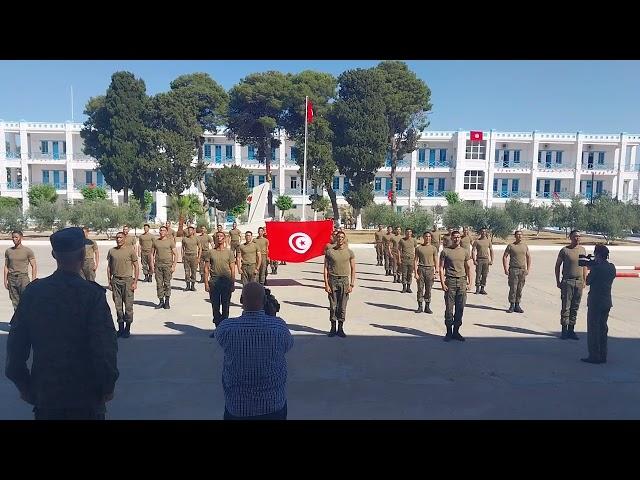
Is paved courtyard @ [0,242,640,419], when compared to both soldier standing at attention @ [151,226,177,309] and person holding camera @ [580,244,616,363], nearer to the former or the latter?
person holding camera @ [580,244,616,363]

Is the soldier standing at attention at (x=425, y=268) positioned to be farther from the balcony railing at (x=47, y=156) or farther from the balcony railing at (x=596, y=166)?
the balcony railing at (x=596, y=166)

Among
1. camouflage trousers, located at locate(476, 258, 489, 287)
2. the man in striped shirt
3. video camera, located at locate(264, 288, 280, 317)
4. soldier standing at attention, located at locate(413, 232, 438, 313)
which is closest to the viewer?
the man in striped shirt

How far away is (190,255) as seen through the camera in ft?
43.5

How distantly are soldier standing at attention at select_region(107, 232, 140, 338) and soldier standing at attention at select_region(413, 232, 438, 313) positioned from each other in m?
5.95

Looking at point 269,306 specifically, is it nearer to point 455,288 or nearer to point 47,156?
point 455,288

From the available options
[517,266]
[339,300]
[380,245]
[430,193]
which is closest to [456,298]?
[339,300]

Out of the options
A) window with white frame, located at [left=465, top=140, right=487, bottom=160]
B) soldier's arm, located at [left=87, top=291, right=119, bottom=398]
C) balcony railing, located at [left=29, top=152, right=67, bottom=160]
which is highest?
window with white frame, located at [left=465, top=140, right=487, bottom=160]

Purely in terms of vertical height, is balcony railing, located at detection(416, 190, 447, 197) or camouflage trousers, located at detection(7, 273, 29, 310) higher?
balcony railing, located at detection(416, 190, 447, 197)

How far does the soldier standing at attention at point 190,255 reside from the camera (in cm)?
1327

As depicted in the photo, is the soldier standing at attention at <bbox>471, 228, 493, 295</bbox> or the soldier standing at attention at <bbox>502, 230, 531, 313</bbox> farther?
the soldier standing at attention at <bbox>471, 228, 493, 295</bbox>

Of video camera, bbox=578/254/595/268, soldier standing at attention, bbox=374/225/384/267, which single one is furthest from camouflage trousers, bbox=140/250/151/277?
video camera, bbox=578/254/595/268

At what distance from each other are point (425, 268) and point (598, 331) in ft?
13.1

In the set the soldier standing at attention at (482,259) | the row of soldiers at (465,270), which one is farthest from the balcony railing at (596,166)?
the soldier standing at attention at (482,259)

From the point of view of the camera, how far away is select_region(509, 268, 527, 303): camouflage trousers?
10.6 meters
